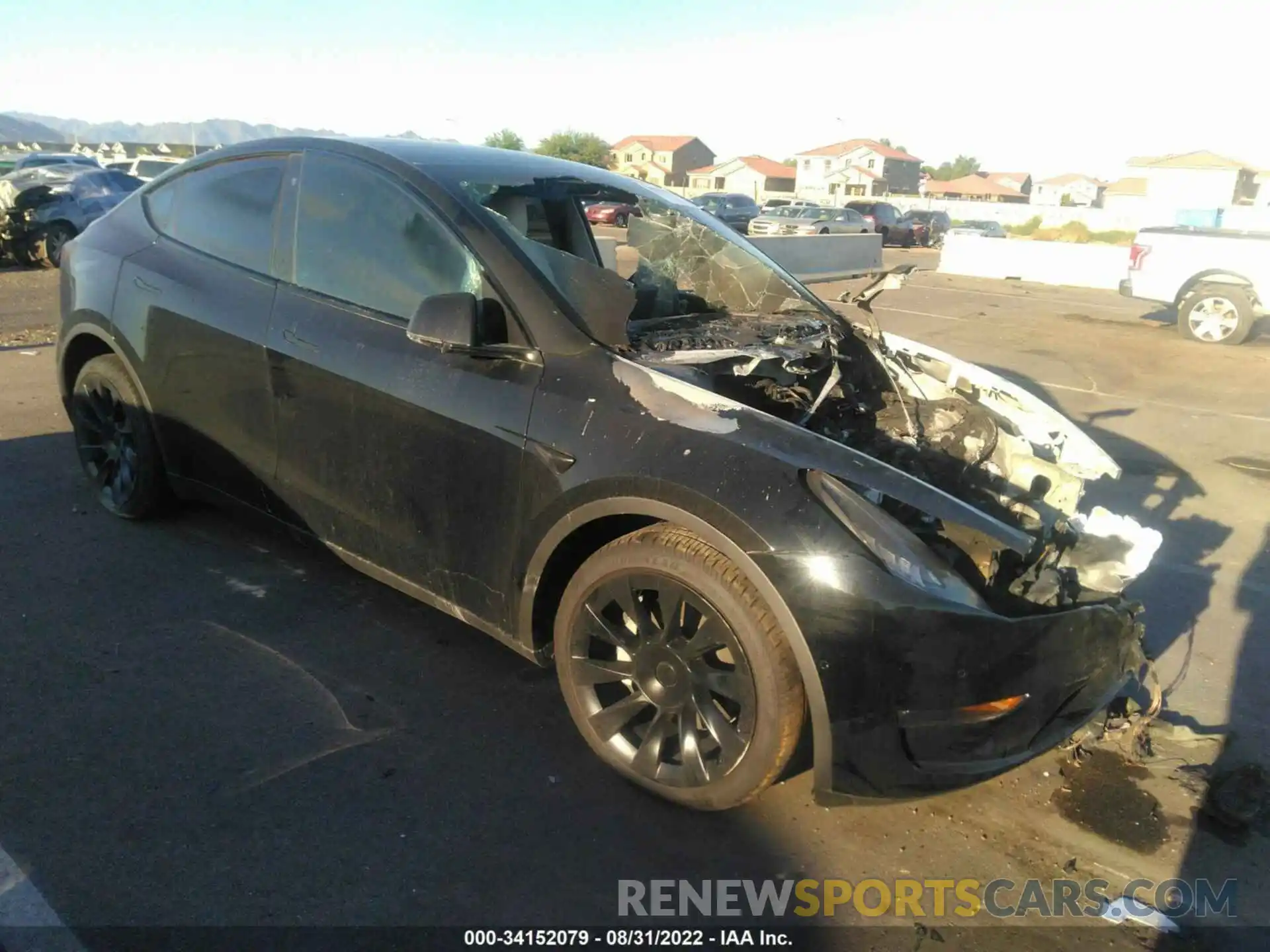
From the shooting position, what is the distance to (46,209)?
15.2 meters

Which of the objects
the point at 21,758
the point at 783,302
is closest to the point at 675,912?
the point at 21,758

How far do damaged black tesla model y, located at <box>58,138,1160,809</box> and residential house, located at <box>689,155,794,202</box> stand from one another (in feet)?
299

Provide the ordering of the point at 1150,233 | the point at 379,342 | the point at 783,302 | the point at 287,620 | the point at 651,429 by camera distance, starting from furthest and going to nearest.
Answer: the point at 1150,233 → the point at 783,302 → the point at 287,620 → the point at 379,342 → the point at 651,429

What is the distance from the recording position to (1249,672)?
3.79 metres

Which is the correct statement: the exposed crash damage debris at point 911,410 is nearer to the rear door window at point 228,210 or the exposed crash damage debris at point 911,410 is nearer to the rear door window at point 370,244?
the rear door window at point 370,244

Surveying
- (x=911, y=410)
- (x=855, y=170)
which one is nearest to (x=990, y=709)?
(x=911, y=410)

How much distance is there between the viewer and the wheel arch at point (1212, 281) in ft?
41.6

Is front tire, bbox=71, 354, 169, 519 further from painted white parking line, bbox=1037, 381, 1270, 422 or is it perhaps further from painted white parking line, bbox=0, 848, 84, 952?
painted white parking line, bbox=1037, 381, 1270, 422

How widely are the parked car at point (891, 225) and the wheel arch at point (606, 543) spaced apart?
113ft

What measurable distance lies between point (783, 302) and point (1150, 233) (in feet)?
39.1

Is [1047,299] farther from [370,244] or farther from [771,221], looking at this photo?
[370,244]

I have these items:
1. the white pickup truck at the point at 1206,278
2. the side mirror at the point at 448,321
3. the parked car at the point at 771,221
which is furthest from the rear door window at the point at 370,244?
the parked car at the point at 771,221

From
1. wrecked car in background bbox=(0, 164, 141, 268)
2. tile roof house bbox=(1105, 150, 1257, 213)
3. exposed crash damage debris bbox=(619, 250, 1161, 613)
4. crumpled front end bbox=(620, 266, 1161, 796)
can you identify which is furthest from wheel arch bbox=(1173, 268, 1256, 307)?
tile roof house bbox=(1105, 150, 1257, 213)

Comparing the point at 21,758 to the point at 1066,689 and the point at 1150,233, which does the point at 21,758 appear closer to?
the point at 1066,689
